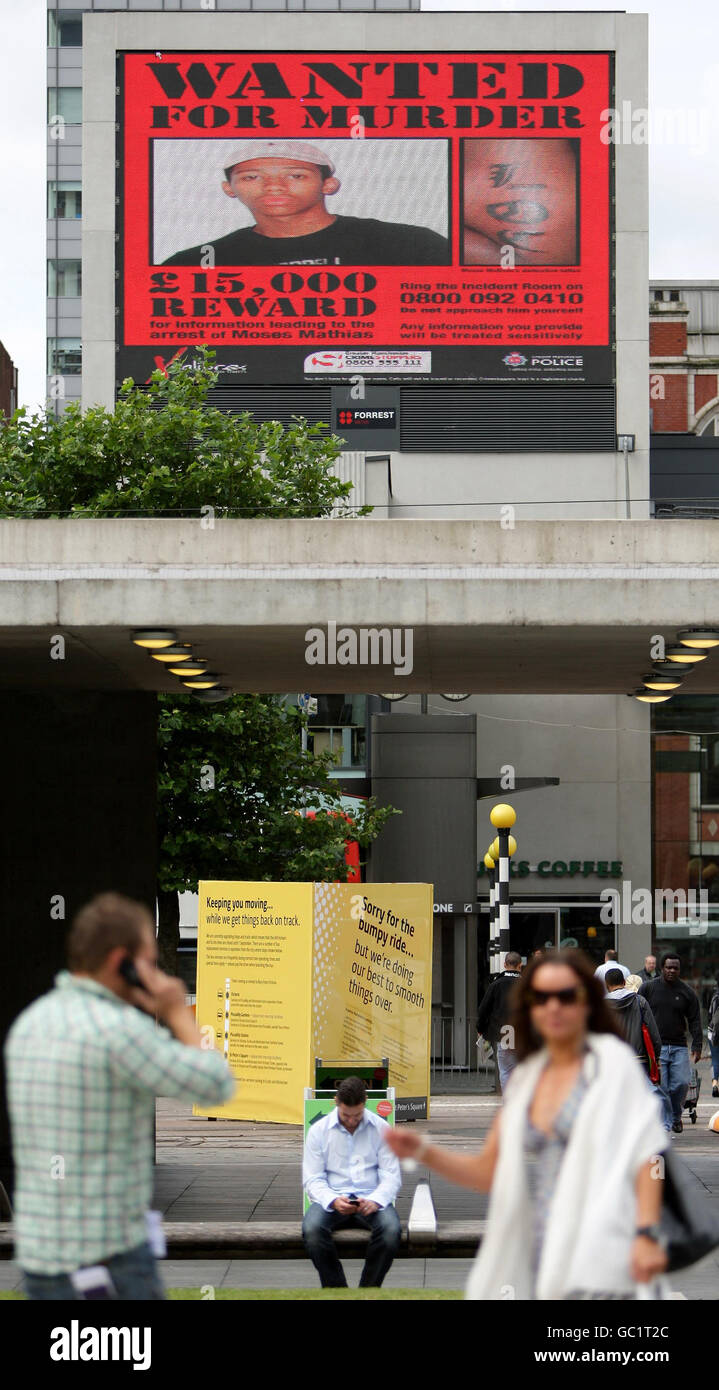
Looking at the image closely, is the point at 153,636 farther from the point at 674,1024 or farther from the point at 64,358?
the point at 64,358

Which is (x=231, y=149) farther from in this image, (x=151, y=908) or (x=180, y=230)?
(x=151, y=908)

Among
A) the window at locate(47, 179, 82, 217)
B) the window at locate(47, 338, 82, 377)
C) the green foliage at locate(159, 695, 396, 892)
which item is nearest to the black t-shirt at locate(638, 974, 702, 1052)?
the green foliage at locate(159, 695, 396, 892)

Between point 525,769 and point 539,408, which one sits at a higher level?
point 539,408

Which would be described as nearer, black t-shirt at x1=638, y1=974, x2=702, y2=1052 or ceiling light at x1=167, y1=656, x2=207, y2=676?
ceiling light at x1=167, y1=656, x2=207, y2=676

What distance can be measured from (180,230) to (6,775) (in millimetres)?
26329

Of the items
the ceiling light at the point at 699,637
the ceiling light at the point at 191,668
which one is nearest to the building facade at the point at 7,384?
the ceiling light at the point at 191,668

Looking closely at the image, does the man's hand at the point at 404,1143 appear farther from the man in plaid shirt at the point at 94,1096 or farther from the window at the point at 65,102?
the window at the point at 65,102

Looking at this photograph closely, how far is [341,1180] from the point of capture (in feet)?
30.6

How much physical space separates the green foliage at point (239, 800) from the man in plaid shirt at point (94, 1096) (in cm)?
2173

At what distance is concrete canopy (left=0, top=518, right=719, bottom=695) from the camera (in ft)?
36.2

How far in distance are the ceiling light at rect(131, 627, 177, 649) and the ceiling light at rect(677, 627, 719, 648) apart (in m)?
3.34

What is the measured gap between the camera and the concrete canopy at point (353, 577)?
36.2 feet

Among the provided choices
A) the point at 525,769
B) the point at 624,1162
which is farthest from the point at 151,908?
the point at 525,769

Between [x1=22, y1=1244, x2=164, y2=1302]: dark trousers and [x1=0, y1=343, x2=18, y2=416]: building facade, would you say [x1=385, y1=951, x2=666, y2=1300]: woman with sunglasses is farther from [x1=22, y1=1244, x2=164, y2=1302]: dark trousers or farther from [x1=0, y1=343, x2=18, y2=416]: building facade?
[x1=0, y1=343, x2=18, y2=416]: building facade
